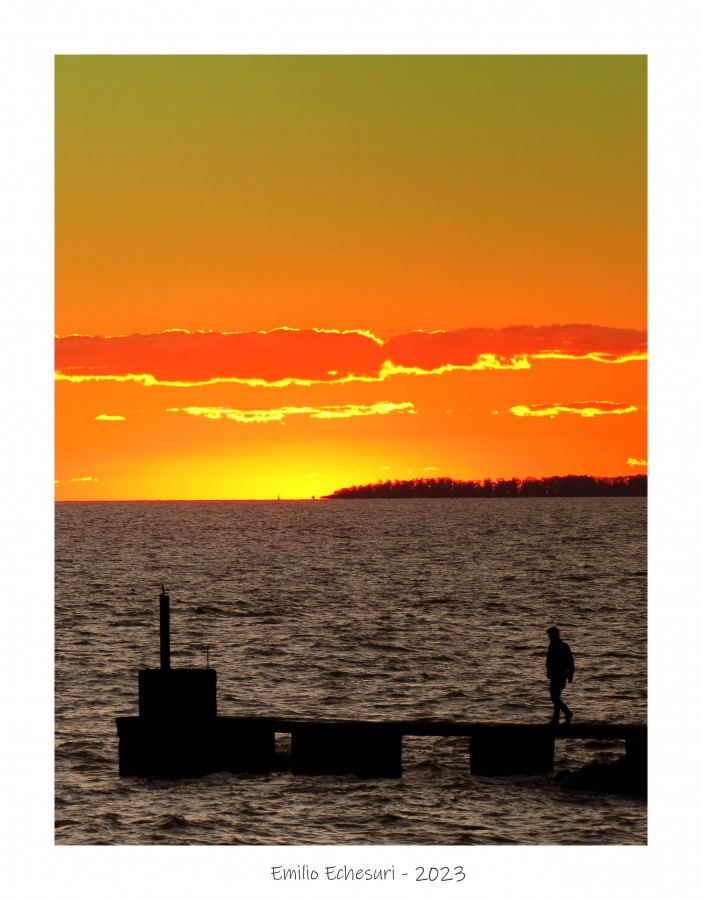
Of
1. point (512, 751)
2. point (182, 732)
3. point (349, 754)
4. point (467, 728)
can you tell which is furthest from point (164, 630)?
point (512, 751)

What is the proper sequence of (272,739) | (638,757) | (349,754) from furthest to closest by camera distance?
(272,739) < (349,754) < (638,757)

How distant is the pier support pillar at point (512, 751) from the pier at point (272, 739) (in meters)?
0.02

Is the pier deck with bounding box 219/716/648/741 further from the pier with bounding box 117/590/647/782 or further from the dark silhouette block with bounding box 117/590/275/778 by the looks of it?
the dark silhouette block with bounding box 117/590/275/778

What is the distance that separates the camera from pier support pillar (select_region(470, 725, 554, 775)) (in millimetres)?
25156

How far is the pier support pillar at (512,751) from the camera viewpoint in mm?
25156

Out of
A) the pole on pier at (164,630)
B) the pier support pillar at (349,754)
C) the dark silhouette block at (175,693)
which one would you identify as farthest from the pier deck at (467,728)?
the pole on pier at (164,630)

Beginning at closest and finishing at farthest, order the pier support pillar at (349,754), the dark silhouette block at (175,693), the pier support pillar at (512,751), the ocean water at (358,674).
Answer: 1. the ocean water at (358,674)
2. the dark silhouette block at (175,693)
3. the pier support pillar at (512,751)
4. the pier support pillar at (349,754)

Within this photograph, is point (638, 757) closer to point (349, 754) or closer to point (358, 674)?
point (349, 754)

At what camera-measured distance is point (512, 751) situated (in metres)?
25.3

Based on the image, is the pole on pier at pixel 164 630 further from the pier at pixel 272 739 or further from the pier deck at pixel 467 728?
the pier deck at pixel 467 728

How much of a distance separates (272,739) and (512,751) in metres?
4.46

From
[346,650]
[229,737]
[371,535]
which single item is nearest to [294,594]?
[346,650]

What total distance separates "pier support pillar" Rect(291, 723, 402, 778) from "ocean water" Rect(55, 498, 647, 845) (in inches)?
8.9

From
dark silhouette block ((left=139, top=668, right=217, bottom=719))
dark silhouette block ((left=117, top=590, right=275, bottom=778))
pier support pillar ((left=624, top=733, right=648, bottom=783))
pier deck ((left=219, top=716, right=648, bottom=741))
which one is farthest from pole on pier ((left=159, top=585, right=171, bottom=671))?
pier support pillar ((left=624, top=733, right=648, bottom=783))
